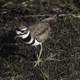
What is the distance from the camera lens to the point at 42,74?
10.8ft

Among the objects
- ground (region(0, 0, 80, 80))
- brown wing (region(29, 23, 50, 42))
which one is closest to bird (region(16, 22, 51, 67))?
brown wing (region(29, 23, 50, 42))

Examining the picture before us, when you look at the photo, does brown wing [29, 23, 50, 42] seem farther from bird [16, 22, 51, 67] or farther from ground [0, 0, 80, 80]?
ground [0, 0, 80, 80]

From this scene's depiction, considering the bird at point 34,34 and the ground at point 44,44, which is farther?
the ground at point 44,44

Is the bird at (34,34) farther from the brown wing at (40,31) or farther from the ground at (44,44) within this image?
the ground at (44,44)

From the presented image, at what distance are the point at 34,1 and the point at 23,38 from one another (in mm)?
853

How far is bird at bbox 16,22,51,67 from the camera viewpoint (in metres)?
3.17

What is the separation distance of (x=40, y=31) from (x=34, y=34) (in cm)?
7

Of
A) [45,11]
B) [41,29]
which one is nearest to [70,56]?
[41,29]

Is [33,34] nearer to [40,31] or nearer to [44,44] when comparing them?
[40,31]

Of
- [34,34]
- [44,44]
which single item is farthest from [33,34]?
[44,44]

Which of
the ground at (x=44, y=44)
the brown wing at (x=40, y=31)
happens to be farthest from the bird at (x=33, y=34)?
the ground at (x=44, y=44)

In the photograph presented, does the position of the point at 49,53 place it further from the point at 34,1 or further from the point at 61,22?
the point at 34,1

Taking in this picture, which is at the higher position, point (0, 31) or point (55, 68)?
point (0, 31)

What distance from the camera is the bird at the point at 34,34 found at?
317 centimetres
